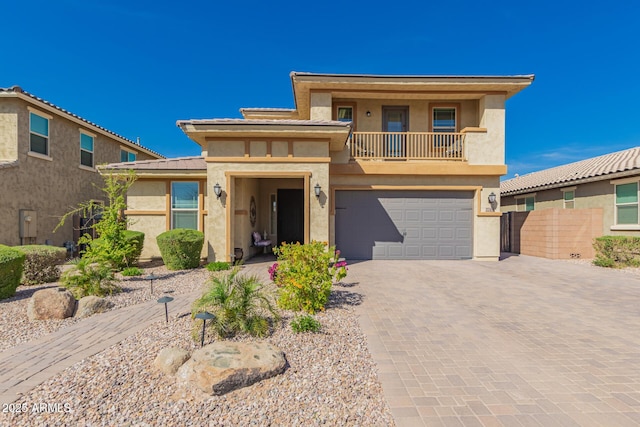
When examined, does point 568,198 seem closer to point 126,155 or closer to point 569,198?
point 569,198

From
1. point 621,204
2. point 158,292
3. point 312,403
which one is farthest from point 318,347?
point 621,204

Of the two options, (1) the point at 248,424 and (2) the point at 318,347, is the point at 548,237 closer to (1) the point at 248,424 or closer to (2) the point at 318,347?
(2) the point at 318,347

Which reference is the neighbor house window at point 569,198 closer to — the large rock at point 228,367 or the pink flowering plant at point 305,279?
the pink flowering plant at point 305,279

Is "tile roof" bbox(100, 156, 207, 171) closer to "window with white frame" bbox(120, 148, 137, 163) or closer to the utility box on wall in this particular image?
the utility box on wall

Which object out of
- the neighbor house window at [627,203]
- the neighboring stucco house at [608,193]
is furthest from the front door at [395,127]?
the neighbor house window at [627,203]

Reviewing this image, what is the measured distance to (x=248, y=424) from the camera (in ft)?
7.85

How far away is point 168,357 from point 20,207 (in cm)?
1152

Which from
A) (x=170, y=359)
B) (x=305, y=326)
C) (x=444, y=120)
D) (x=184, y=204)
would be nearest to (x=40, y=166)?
(x=184, y=204)

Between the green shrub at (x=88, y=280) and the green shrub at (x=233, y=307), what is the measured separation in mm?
3210

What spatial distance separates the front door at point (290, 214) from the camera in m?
13.4

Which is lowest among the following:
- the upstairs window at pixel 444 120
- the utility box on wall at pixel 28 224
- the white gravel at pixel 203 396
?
the white gravel at pixel 203 396

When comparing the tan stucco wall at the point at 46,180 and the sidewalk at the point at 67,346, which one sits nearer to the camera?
the sidewalk at the point at 67,346

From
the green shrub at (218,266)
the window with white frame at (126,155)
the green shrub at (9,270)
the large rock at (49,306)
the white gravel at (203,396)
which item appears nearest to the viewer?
the white gravel at (203,396)

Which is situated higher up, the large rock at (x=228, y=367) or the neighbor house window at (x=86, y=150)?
the neighbor house window at (x=86, y=150)
